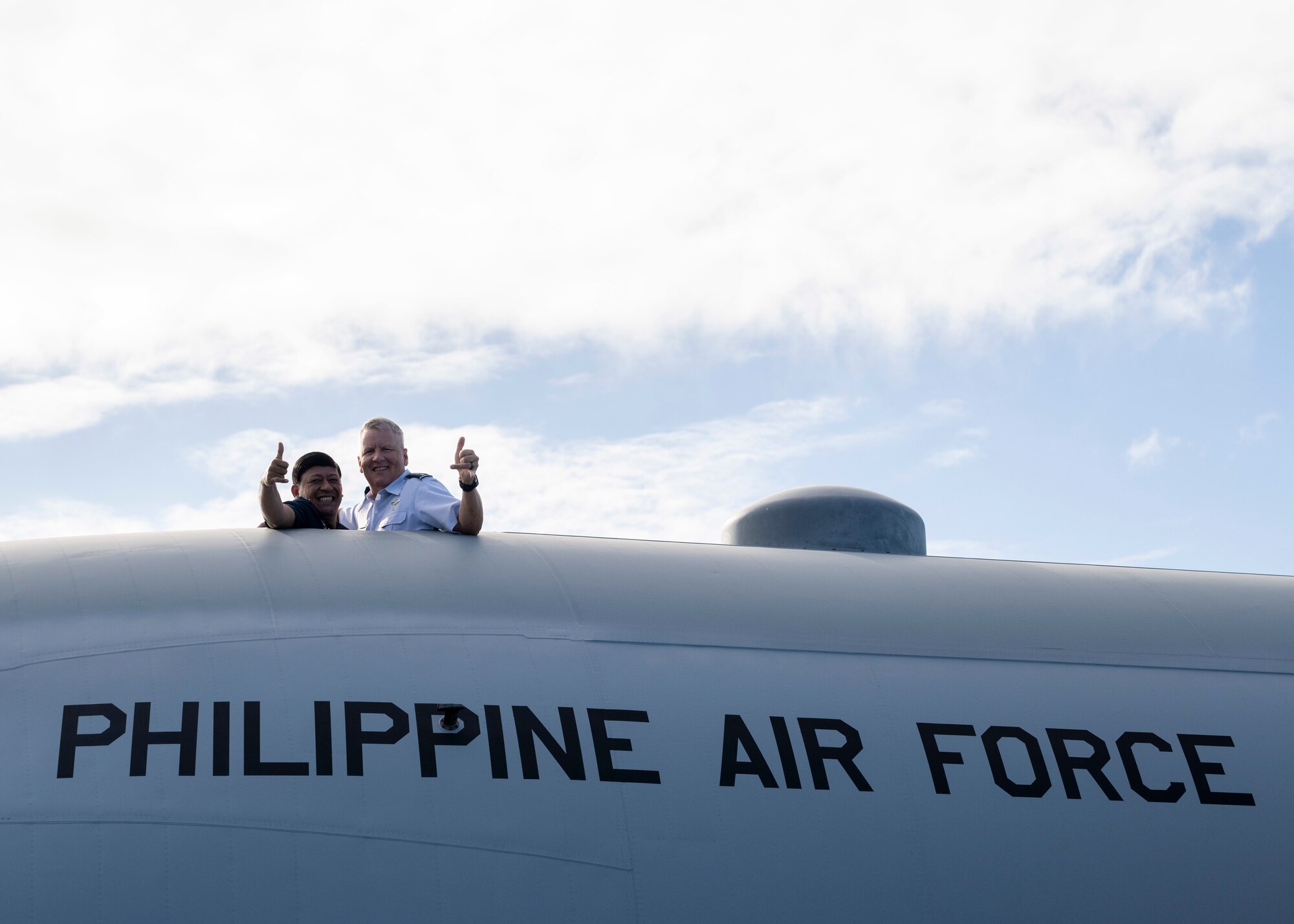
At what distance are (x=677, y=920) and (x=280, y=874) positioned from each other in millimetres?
2015

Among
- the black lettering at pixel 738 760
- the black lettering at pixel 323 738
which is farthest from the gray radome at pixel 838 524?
the black lettering at pixel 323 738

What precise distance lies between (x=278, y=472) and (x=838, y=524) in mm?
4349

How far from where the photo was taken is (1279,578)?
34.4ft

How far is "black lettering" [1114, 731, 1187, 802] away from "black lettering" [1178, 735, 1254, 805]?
0.11 metres

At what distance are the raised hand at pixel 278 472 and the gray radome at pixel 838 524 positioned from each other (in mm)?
3846

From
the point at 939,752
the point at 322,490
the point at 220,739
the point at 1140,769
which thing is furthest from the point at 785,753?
the point at 322,490

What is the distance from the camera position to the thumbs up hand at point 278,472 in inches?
317

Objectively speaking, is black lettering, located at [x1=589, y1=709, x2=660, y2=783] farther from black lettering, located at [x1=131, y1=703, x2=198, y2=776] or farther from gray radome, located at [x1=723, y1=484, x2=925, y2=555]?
gray radome, located at [x1=723, y1=484, x2=925, y2=555]

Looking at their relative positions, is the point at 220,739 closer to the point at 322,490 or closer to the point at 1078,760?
the point at 322,490

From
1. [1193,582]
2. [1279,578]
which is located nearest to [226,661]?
[1193,582]

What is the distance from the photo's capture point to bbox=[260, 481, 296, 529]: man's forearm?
321 inches

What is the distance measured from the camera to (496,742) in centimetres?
691

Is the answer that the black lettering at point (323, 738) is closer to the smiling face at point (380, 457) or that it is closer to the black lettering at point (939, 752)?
the smiling face at point (380, 457)

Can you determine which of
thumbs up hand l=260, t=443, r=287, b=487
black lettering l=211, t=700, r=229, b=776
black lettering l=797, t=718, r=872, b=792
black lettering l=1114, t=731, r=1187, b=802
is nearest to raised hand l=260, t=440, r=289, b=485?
thumbs up hand l=260, t=443, r=287, b=487
